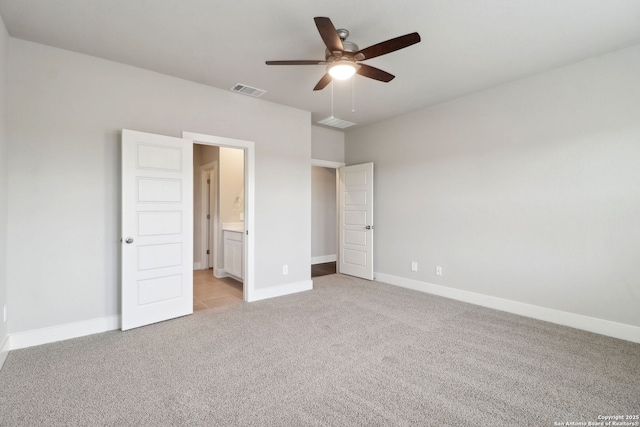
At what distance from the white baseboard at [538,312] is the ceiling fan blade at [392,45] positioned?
3222 millimetres

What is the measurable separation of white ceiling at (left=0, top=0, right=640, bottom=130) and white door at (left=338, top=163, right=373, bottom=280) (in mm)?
2093

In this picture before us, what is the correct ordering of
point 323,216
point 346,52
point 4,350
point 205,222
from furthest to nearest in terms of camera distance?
point 323,216 → point 205,222 → point 4,350 → point 346,52

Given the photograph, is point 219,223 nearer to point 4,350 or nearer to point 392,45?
point 4,350

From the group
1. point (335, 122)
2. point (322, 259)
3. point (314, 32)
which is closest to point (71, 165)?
point (314, 32)

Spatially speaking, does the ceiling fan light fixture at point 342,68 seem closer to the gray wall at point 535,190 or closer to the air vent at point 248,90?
the air vent at point 248,90

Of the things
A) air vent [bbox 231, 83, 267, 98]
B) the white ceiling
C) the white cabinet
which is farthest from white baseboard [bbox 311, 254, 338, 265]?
the white ceiling

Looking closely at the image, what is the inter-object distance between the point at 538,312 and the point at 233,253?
172 inches

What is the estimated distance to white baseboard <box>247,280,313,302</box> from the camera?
13.7 ft

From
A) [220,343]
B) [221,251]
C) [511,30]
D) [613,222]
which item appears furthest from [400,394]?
[221,251]

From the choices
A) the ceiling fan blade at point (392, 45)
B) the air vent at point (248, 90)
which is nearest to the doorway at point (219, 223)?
the air vent at point (248, 90)

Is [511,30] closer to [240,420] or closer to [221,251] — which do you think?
[240,420]

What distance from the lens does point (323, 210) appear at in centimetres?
730

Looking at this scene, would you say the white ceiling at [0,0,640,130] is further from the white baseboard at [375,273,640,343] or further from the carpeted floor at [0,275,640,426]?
the carpeted floor at [0,275,640,426]

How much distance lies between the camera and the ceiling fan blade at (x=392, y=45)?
210 cm
